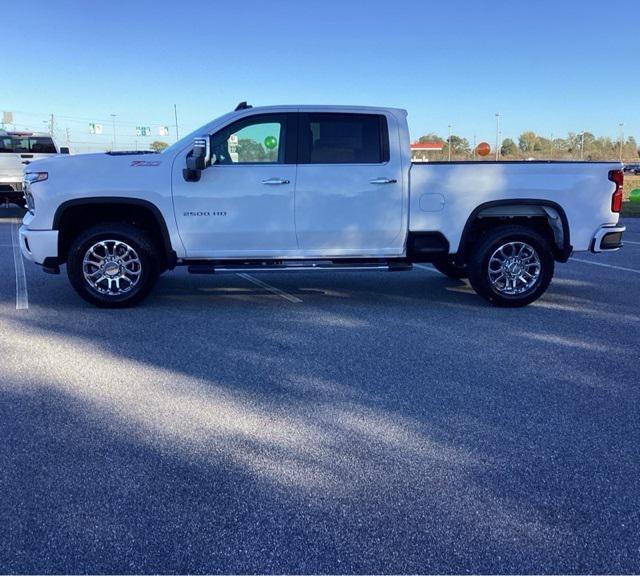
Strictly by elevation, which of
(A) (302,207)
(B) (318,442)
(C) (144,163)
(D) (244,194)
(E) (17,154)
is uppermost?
(E) (17,154)

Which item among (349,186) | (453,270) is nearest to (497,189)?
(349,186)

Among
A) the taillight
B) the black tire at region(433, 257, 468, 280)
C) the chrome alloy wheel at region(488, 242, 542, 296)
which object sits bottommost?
the black tire at region(433, 257, 468, 280)

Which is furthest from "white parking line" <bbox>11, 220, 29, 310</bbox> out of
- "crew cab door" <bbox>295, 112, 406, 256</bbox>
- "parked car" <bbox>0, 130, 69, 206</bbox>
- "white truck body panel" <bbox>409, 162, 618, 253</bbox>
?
"parked car" <bbox>0, 130, 69, 206</bbox>

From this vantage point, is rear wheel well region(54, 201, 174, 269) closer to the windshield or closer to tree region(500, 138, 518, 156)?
the windshield

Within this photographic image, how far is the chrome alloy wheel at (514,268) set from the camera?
721 cm

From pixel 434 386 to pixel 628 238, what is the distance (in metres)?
11.2

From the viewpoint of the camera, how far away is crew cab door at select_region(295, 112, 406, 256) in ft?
22.7

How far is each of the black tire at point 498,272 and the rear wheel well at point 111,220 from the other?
3.43 m

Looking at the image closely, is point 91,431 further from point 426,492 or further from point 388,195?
point 388,195

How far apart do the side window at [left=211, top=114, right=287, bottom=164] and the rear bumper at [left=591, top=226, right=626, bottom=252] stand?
12.0 ft

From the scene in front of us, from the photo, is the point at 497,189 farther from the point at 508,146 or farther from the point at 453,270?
the point at 508,146

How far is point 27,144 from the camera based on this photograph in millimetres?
18469

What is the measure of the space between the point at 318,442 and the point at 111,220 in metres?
4.36

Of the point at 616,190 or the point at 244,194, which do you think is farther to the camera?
the point at 616,190
